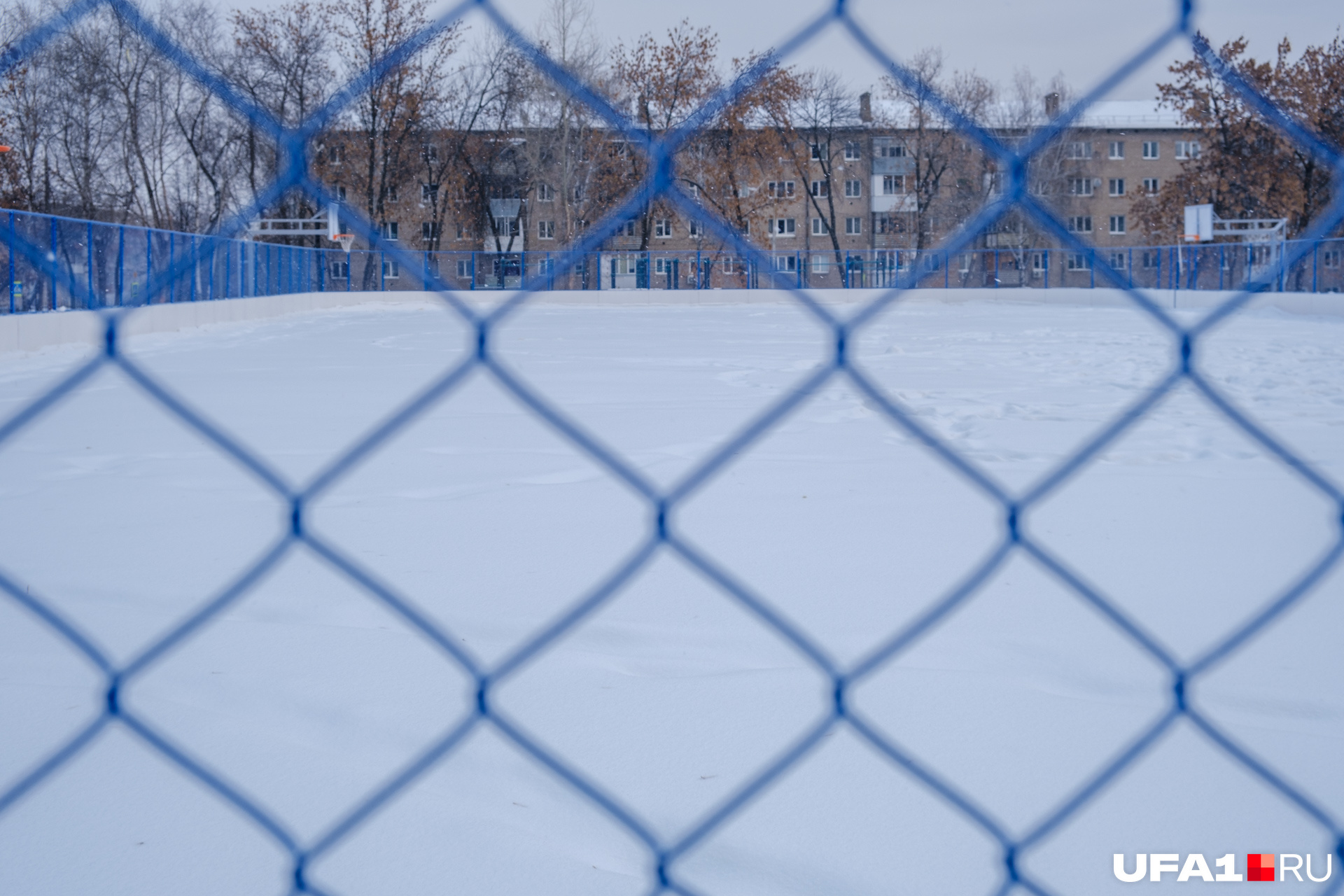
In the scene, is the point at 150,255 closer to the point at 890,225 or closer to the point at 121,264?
the point at 121,264

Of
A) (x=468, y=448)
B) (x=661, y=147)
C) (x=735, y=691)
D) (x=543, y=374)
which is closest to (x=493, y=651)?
(x=735, y=691)

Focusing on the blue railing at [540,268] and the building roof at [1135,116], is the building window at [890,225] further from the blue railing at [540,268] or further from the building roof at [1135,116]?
the blue railing at [540,268]

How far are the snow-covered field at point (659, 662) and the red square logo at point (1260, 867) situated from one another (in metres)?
0.03

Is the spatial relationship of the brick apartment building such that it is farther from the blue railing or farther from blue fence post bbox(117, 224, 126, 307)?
blue fence post bbox(117, 224, 126, 307)

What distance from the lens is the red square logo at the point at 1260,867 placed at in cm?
180

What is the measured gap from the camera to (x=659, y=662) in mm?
2701

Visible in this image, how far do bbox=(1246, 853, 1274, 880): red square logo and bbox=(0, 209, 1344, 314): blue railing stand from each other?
3.90 ft

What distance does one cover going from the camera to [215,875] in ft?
5.83

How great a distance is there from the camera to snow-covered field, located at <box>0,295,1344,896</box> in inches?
73.9

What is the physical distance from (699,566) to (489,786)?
1185 mm

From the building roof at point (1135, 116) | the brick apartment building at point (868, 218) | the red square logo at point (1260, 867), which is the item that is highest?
the building roof at point (1135, 116)

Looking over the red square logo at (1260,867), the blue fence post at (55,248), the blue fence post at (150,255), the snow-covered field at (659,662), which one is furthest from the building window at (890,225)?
the red square logo at (1260,867)

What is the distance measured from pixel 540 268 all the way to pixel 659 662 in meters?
23.1

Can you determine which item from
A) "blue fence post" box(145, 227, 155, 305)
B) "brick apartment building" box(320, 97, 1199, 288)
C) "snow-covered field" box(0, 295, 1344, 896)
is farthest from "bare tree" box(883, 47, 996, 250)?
"snow-covered field" box(0, 295, 1344, 896)
